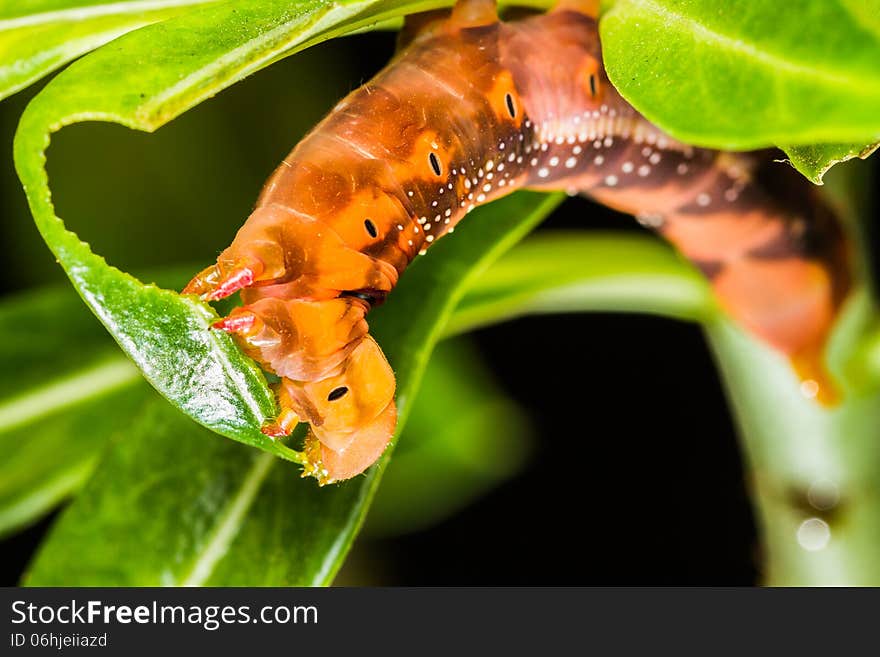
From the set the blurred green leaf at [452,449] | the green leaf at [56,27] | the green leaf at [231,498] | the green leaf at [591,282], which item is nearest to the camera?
the green leaf at [56,27]

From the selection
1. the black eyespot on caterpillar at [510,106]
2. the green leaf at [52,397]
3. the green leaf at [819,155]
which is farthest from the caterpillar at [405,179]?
the green leaf at [52,397]

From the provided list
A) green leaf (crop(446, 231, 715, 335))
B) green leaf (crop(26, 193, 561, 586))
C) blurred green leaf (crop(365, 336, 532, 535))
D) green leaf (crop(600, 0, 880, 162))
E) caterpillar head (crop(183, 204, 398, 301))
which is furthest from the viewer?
blurred green leaf (crop(365, 336, 532, 535))

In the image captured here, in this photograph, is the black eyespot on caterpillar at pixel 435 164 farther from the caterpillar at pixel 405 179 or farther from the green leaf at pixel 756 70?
the green leaf at pixel 756 70

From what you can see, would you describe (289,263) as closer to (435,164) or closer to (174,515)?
(435,164)

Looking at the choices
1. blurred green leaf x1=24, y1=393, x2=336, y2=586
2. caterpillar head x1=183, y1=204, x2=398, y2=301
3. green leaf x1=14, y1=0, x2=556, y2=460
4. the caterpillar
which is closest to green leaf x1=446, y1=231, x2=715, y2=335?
the caterpillar

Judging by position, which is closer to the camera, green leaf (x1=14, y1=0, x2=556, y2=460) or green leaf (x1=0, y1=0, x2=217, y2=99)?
green leaf (x1=14, y1=0, x2=556, y2=460)

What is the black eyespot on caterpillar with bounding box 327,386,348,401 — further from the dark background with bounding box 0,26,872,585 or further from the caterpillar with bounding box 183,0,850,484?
the dark background with bounding box 0,26,872,585

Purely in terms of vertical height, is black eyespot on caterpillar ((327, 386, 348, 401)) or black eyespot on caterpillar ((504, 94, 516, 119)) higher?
black eyespot on caterpillar ((504, 94, 516, 119))
